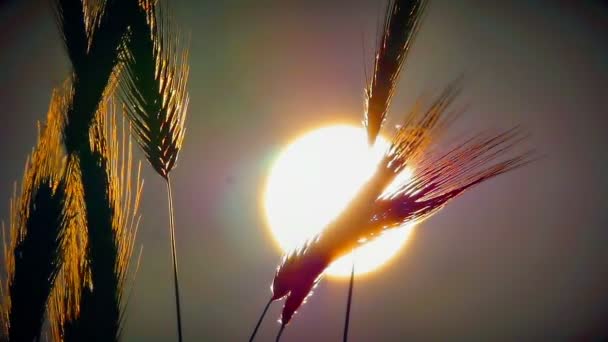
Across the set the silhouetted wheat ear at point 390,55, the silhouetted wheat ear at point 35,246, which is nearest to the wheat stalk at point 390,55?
the silhouetted wheat ear at point 390,55

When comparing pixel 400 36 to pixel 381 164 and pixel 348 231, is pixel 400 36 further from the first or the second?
pixel 348 231

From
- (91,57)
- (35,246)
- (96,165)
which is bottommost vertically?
(35,246)

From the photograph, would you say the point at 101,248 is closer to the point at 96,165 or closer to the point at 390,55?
the point at 96,165

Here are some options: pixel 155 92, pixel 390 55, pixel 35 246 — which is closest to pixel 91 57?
pixel 155 92

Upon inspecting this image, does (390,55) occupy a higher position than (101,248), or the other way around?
(390,55)

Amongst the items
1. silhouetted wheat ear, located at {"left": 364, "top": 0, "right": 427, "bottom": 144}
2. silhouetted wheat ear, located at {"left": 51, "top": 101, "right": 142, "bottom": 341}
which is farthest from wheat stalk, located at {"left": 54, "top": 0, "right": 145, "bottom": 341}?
silhouetted wheat ear, located at {"left": 364, "top": 0, "right": 427, "bottom": 144}

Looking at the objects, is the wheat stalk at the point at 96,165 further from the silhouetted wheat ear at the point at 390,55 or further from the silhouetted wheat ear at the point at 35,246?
the silhouetted wheat ear at the point at 390,55
